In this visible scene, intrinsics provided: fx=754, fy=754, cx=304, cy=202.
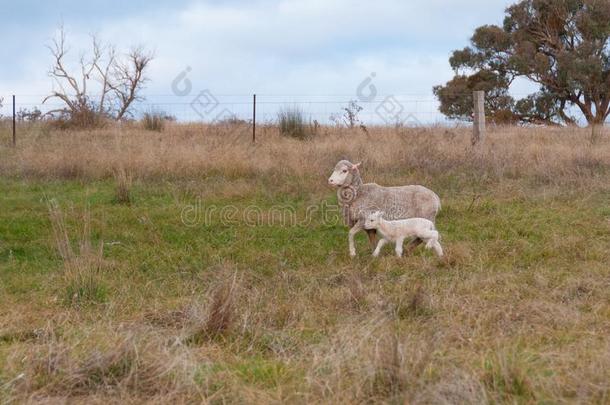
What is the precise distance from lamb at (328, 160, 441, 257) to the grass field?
44cm

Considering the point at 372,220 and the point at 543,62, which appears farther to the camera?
the point at 543,62

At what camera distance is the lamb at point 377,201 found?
328 inches

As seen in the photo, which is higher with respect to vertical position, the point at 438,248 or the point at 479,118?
the point at 479,118

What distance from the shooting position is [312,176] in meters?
11.9

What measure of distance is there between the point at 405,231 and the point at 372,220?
1.27ft

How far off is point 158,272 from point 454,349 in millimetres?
3534

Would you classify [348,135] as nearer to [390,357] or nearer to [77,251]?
[77,251]

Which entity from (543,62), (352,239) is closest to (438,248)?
(352,239)

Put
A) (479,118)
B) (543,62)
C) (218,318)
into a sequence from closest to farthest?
1. (218,318)
2. (479,118)
3. (543,62)

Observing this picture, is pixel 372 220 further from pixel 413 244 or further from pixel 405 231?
pixel 413 244

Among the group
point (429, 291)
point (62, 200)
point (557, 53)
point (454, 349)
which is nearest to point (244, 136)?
point (62, 200)

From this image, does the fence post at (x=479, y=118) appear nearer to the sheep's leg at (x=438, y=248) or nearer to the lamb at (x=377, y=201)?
the lamb at (x=377, y=201)

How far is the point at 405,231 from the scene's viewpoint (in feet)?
25.4

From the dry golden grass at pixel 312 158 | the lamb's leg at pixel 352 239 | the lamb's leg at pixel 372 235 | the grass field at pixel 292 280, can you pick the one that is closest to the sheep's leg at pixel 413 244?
the grass field at pixel 292 280
